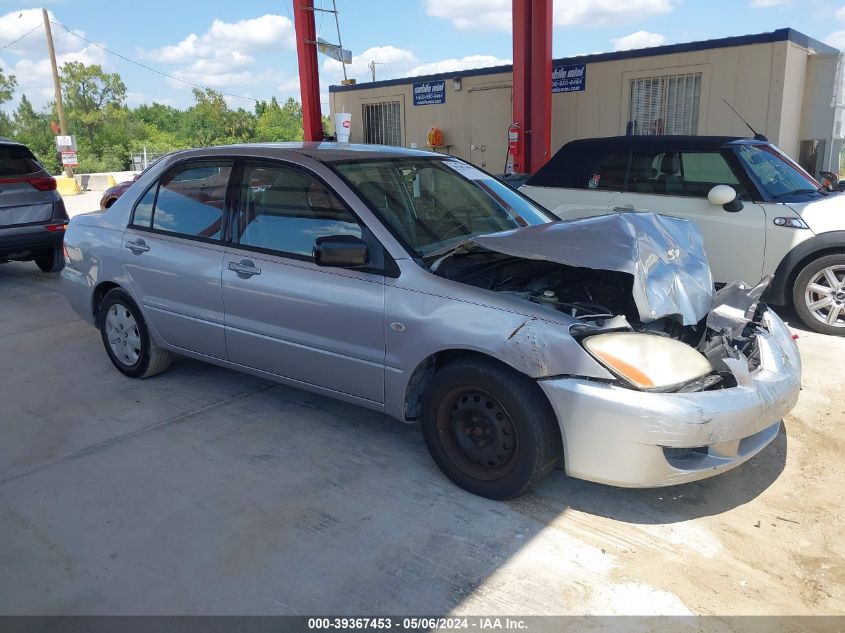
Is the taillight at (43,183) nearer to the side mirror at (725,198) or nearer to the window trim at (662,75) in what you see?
the side mirror at (725,198)

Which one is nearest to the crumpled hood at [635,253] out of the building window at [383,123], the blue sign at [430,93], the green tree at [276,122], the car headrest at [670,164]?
the car headrest at [670,164]

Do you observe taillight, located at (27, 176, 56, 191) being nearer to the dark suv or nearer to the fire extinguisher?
the dark suv

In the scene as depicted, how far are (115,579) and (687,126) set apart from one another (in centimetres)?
1057

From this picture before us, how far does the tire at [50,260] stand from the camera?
9156 millimetres

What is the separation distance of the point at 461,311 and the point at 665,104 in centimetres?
923

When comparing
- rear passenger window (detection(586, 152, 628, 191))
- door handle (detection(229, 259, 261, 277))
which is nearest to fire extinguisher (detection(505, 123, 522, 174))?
rear passenger window (detection(586, 152, 628, 191))

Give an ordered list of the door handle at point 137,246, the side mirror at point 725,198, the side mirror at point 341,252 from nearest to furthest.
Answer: the side mirror at point 341,252, the door handle at point 137,246, the side mirror at point 725,198

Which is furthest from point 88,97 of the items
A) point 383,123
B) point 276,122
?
point 383,123

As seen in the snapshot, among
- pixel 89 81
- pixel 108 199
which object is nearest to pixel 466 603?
pixel 108 199

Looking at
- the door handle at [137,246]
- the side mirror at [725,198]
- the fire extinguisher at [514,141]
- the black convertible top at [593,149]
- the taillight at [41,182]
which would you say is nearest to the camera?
the door handle at [137,246]

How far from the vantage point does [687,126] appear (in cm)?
1080

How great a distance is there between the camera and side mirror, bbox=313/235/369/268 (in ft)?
10.9

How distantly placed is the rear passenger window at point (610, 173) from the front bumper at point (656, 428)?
393 cm

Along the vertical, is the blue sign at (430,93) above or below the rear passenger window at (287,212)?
above
